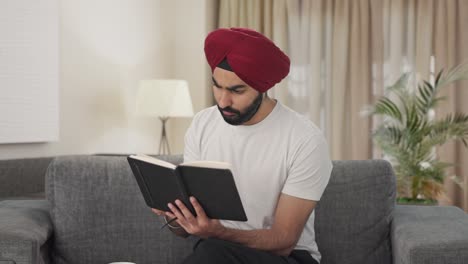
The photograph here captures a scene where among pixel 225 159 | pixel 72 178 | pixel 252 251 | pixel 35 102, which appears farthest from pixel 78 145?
pixel 252 251

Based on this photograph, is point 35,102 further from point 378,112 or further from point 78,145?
point 378,112

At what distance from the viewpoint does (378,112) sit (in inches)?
216

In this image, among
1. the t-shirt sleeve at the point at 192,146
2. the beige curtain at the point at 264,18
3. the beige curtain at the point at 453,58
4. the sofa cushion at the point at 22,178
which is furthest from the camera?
the beige curtain at the point at 264,18

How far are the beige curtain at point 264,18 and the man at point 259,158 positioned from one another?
385 centimetres

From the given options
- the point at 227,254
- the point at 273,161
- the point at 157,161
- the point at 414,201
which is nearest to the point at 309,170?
the point at 273,161

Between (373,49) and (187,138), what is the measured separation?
3.82 metres

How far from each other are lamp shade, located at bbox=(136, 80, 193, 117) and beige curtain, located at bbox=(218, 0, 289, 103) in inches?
46.9

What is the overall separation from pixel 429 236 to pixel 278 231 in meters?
0.49

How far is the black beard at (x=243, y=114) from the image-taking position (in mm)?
2334

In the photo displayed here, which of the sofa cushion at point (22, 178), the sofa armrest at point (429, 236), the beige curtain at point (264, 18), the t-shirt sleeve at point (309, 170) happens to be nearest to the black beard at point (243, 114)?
the t-shirt sleeve at point (309, 170)

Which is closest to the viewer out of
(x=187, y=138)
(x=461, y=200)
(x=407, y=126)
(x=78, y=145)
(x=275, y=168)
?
(x=275, y=168)

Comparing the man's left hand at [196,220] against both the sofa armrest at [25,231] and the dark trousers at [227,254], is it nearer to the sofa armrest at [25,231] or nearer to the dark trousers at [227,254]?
the dark trousers at [227,254]

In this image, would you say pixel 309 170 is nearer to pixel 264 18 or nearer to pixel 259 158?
pixel 259 158

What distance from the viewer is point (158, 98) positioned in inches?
209
